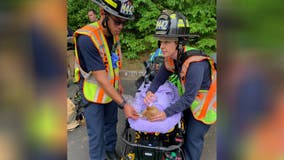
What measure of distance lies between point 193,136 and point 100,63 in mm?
1137

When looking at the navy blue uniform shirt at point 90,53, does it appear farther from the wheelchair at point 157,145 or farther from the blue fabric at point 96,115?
the wheelchair at point 157,145

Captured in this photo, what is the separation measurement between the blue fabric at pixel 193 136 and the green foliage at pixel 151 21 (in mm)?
4836

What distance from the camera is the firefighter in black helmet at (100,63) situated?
2.66 metres

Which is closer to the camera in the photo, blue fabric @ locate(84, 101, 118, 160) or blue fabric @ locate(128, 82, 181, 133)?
blue fabric @ locate(128, 82, 181, 133)

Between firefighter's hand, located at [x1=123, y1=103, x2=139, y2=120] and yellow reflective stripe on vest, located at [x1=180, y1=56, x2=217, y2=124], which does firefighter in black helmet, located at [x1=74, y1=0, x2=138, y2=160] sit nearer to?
firefighter's hand, located at [x1=123, y1=103, x2=139, y2=120]

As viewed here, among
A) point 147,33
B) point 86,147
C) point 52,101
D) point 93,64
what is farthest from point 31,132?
point 147,33

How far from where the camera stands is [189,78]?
8.13 ft

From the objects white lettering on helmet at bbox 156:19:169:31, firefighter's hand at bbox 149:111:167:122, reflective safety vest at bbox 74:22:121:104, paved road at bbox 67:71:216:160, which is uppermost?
white lettering on helmet at bbox 156:19:169:31

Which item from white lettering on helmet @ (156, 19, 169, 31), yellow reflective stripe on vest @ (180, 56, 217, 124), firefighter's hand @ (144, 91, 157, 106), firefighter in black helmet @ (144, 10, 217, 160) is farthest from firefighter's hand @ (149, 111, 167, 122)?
white lettering on helmet @ (156, 19, 169, 31)

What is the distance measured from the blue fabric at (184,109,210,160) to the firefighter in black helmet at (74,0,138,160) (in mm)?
588

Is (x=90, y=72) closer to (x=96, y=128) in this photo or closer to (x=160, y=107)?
(x=96, y=128)

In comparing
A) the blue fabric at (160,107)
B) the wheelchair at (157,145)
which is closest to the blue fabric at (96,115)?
the wheelchair at (157,145)

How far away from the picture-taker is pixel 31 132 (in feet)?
3.04

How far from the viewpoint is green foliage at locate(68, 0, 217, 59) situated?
299 inches
